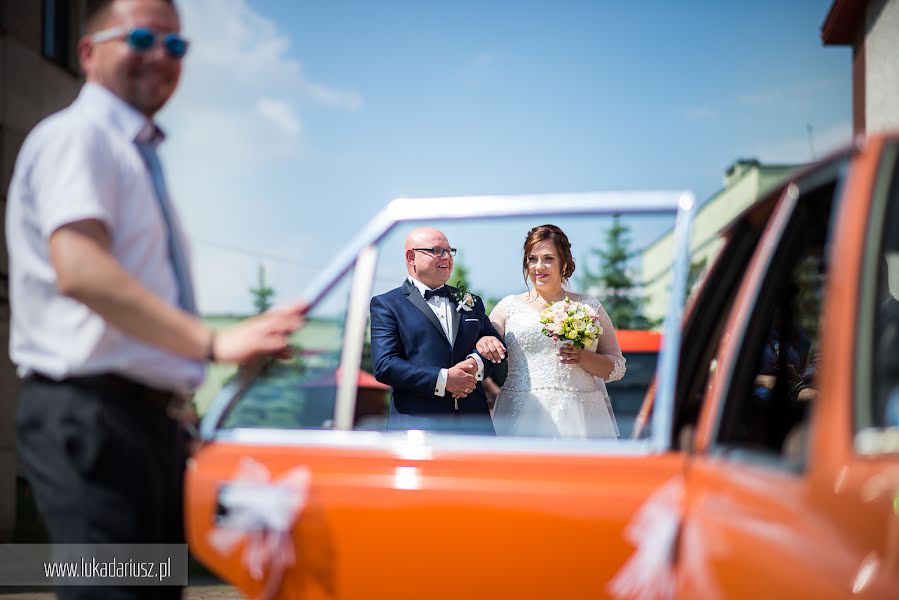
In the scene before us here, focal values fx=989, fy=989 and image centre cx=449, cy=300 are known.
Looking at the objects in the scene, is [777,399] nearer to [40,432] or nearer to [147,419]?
[147,419]

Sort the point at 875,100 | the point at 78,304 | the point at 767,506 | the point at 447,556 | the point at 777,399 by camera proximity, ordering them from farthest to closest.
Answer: the point at 875,100 < the point at 777,399 < the point at 447,556 < the point at 78,304 < the point at 767,506

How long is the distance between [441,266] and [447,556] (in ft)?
6.92

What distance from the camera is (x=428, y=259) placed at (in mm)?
4062

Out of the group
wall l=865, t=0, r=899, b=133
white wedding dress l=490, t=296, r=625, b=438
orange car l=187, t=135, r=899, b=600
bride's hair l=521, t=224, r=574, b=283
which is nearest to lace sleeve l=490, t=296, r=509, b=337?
white wedding dress l=490, t=296, r=625, b=438

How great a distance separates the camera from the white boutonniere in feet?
14.2

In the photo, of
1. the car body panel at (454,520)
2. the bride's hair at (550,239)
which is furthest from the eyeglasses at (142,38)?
the bride's hair at (550,239)

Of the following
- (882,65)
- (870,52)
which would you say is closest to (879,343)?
(882,65)

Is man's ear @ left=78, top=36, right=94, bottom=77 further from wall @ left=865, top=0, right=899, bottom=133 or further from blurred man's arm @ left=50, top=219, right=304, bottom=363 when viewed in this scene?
wall @ left=865, top=0, right=899, bottom=133

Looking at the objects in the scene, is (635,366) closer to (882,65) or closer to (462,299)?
(462,299)

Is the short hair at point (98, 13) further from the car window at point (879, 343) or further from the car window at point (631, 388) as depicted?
the car window at point (631, 388)

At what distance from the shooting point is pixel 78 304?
1990 millimetres

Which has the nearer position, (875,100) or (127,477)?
(127,477)

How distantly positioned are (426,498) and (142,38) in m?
1.18

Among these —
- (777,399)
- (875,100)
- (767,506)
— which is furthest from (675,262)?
(875,100)
